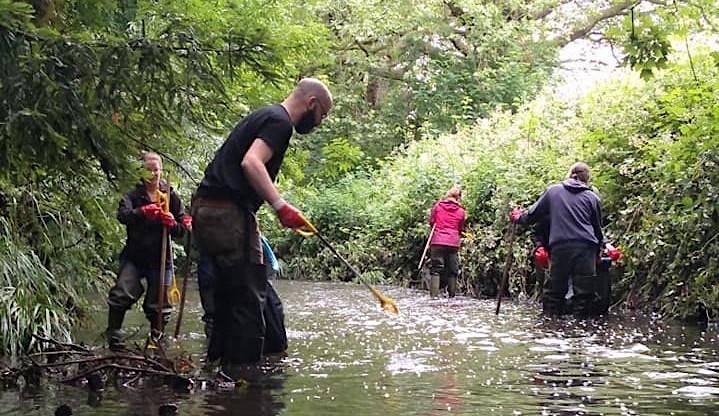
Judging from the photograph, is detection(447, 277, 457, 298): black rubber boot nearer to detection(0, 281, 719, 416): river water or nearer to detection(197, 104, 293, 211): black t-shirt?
detection(0, 281, 719, 416): river water

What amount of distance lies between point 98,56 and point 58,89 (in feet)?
1.10

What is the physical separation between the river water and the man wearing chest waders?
0.36 m

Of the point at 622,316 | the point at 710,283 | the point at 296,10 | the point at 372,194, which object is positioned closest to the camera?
the point at 710,283

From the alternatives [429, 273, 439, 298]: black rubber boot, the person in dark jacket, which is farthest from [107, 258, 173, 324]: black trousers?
[429, 273, 439, 298]: black rubber boot

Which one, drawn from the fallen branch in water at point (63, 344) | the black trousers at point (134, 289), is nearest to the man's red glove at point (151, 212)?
the black trousers at point (134, 289)

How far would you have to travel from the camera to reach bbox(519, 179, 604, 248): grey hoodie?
451 inches

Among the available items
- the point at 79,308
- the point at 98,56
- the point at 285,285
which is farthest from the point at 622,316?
the point at 285,285

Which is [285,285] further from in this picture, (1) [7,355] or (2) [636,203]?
(1) [7,355]

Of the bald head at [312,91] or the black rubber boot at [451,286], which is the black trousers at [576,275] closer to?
the black rubber boot at [451,286]

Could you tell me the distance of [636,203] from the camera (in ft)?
43.3

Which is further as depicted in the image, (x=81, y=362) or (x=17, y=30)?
(x=81, y=362)

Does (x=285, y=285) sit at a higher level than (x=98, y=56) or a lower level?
lower

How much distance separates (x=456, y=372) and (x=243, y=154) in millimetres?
1982

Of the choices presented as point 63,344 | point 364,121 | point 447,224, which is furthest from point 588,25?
point 63,344
